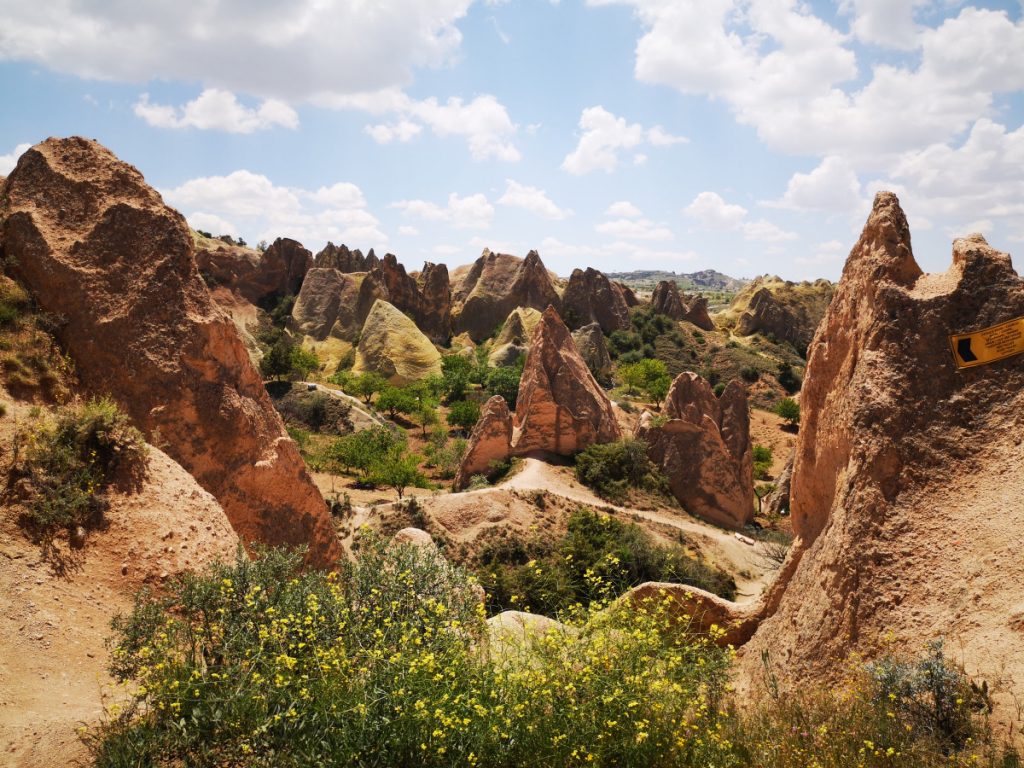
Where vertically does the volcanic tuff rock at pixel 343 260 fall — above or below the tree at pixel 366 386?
above

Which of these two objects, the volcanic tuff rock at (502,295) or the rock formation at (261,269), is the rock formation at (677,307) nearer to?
the volcanic tuff rock at (502,295)

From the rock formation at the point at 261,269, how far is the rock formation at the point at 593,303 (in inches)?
1034

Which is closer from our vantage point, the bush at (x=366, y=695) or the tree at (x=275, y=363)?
the bush at (x=366, y=695)

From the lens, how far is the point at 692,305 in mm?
65875

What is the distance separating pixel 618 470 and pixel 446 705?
22.2 metres

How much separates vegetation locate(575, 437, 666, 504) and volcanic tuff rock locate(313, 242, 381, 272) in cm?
5372

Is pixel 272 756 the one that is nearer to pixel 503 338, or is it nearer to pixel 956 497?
pixel 956 497

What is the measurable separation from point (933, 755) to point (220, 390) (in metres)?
8.95

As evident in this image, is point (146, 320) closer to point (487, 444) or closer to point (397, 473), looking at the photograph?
point (397, 473)

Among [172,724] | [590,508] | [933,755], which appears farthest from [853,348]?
[590,508]

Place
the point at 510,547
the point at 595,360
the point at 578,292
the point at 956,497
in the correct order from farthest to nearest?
the point at 578,292
the point at 595,360
the point at 510,547
the point at 956,497

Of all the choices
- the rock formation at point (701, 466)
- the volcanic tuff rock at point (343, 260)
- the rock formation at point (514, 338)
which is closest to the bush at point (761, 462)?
the rock formation at point (701, 466)

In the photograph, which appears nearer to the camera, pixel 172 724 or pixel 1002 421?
pixel 172 724

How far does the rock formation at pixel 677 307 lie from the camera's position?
64.8 m
